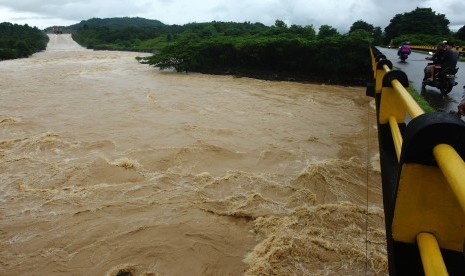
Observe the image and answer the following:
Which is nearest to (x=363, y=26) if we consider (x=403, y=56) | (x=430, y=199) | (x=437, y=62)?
(x=403, y=56)

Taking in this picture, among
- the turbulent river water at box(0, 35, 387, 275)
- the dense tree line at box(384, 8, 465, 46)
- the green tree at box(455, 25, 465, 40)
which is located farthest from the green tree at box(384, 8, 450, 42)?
the turbulent river water at box(0, 35, 387, 275)

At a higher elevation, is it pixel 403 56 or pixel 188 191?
pixel 403 56

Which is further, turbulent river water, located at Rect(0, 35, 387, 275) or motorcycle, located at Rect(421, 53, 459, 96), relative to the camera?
motorcycle, located at Rect(421, 53, 459, 96)

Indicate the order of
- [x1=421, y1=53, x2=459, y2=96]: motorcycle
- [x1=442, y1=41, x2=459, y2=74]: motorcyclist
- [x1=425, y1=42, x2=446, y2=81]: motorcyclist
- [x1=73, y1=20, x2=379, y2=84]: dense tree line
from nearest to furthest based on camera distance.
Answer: [x1=421, y1=53, x2=459, y2=96]: motorcycle < [x1=442, y1=41, x2=459, y2=74]: motorcyclist < [x1=425, y1=42, x2=446, y2=81]: motorcyclist < [x1=73, y1=20, x2=379, y2=84]: dense tree line

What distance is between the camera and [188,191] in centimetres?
672

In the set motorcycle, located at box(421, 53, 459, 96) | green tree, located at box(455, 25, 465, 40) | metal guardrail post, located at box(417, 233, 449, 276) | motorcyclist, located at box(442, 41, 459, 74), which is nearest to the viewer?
metal guardrail post, located at box(417, 233, 449, 276)

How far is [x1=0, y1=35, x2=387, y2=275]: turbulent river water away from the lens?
4820mm

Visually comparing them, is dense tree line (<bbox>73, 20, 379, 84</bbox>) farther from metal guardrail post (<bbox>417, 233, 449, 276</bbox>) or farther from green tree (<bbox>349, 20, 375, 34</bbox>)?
green tree (<bbox>349, 20, 375, 34</bbox>)

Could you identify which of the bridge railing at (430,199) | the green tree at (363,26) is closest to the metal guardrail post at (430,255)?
the bridge railing at (430,199)

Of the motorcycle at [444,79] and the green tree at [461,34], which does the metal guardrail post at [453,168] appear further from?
the green tree at [461,34]

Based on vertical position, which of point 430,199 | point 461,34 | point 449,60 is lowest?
point 430,199

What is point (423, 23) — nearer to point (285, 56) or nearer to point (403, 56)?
point (285, 56)

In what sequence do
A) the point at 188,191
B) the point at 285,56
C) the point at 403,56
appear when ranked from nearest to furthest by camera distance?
the point at 188,191, the point at 403,56, the point at 285,56

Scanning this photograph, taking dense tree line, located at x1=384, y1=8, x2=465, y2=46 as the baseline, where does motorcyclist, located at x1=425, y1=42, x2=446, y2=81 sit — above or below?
below
